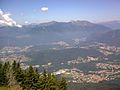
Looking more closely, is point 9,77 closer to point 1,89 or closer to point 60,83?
point 1,89

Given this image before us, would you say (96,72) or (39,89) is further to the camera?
(96,72)

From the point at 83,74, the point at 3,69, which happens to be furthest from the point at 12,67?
the point at 83,74

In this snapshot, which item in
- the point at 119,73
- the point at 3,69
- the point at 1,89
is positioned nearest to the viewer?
the point at 1,89

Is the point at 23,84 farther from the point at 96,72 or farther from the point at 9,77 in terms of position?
the point at 96,72

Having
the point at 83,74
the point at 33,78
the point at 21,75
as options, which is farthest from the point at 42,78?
the point at 83,74

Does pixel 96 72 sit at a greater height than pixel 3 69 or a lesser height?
lesser

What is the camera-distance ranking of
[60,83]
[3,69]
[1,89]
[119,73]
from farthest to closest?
1. [119,73]
2. [3,69]
3. [60,83]
4. [1,89]
